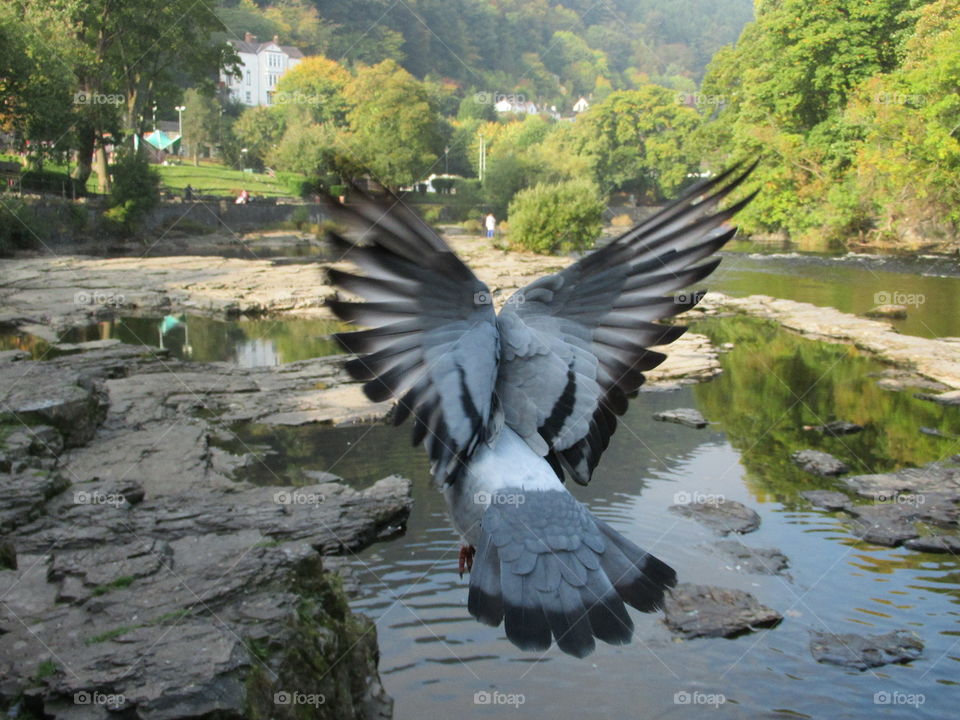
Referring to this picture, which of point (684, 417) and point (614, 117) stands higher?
point (614, 117)

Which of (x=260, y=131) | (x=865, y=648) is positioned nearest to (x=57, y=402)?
(x=865, y=648)

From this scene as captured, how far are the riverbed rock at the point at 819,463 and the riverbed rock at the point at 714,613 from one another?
3.17 metres

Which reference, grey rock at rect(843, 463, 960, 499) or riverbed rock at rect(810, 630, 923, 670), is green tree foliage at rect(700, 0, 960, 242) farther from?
riverbed rock at rect(810, 630, 923, 670)

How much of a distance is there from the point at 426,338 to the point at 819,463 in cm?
692

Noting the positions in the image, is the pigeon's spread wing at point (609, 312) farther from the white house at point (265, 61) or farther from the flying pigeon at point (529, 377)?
the white house at point (265, 61)

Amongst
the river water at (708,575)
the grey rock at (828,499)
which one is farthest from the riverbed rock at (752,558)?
the grey rock at (828,499)

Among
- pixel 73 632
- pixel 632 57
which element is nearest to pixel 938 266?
pixel 73 632

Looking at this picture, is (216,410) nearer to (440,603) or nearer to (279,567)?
(440,603)

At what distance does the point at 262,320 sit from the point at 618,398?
14.6 meters

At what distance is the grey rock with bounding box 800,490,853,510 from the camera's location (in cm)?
783

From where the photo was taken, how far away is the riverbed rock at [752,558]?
6555mm

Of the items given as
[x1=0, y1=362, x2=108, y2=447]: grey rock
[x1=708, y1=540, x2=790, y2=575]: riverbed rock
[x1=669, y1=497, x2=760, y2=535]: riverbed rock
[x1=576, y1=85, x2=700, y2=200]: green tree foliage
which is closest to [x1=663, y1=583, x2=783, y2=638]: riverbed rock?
[x1=708, y1=540, x2=790, y2=575]: riverbed rock

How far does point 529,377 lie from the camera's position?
358cm

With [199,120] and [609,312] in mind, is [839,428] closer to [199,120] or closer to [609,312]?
[609,312]
